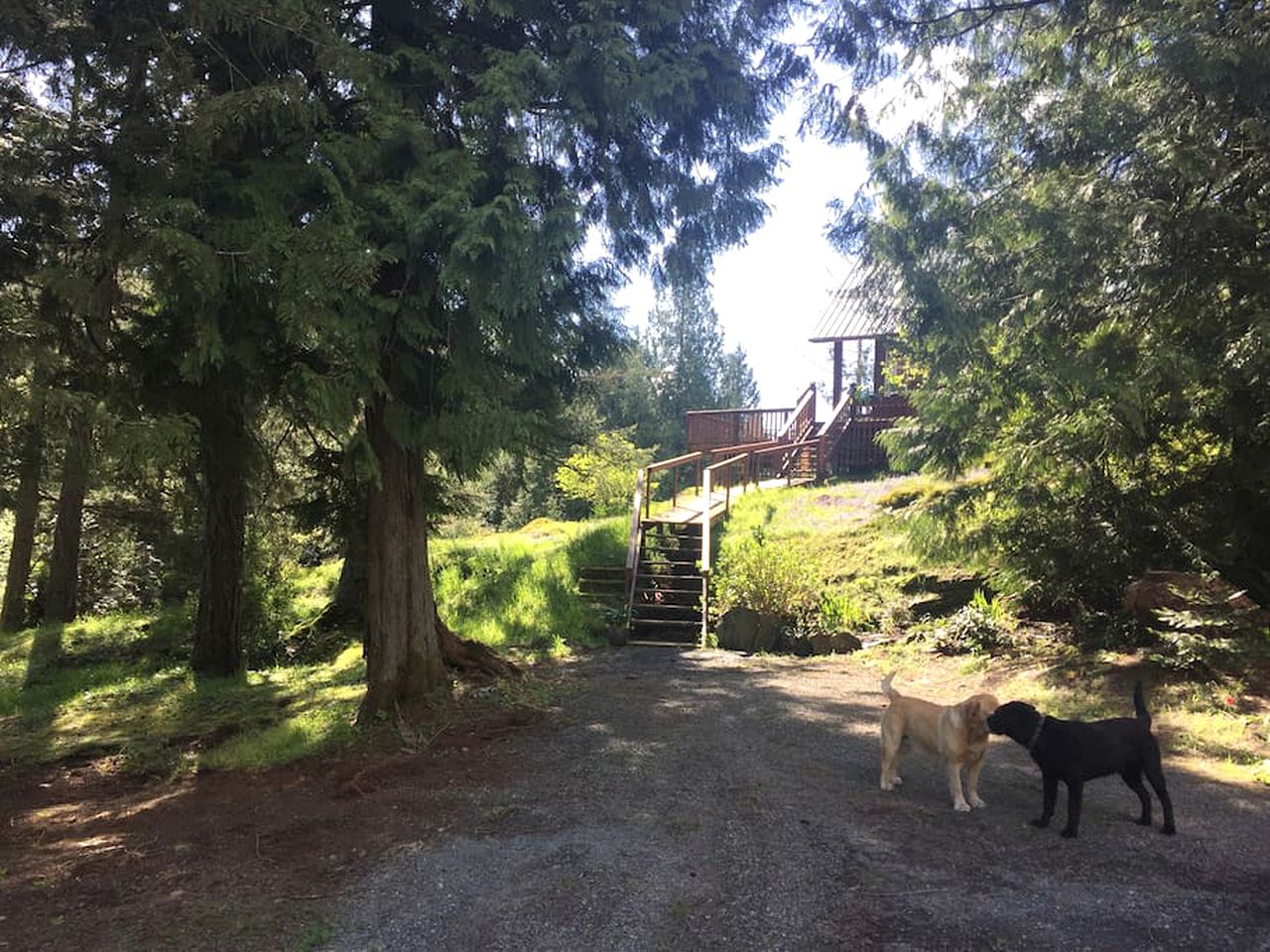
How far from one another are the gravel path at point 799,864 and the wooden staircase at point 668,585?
6.16m

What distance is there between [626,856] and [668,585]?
956cm

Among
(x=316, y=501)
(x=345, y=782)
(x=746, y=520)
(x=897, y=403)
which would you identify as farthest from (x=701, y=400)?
(x=345, y=782)

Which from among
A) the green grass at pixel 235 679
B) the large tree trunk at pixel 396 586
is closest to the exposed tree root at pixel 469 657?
the large tree trunk at pixel 396 586

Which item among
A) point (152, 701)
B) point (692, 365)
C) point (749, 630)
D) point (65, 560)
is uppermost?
point (692, 365)

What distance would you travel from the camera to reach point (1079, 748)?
174 inches

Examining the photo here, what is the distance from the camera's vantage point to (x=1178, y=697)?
7117mm

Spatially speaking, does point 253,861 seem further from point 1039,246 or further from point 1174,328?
point 1174,328

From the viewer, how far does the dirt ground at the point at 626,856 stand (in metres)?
3.60

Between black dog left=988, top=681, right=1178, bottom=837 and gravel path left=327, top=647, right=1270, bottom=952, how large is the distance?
0.26 meters

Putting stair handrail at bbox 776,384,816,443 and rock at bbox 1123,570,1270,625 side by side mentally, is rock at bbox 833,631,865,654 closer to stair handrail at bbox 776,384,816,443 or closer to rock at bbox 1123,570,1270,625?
rock at bbox 1123,570,1270,625

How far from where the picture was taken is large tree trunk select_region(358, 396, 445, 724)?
7.52 m

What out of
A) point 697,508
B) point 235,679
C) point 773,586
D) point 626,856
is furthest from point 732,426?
point 626,856

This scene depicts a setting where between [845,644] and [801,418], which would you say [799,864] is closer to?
[845,644]

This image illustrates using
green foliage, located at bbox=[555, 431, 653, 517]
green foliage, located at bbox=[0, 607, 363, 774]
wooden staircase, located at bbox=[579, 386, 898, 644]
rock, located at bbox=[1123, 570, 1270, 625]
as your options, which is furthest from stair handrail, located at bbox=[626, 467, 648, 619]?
green foliage, located at bbox=[555, 431, 653, 517]
